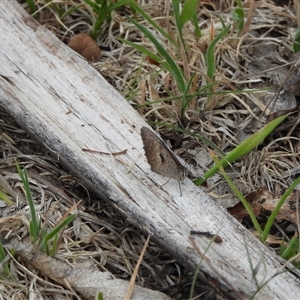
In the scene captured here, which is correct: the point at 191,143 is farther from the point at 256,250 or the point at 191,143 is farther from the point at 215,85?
the point at 256,250

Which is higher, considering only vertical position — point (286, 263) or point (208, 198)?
point (208, 198)

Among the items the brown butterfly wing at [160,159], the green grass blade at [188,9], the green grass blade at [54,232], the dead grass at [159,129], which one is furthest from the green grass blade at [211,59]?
the green grass blade at [54,232]

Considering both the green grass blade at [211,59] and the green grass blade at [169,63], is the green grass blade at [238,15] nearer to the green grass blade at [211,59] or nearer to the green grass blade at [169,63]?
the green grass blade at [211,59]

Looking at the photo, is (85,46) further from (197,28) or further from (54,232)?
(54,232)

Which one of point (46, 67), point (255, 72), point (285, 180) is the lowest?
point (285, 180)

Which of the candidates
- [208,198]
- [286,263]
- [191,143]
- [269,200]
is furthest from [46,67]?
[286,263]

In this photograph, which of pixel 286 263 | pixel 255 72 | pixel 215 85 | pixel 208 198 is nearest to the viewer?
pixel 286 263
